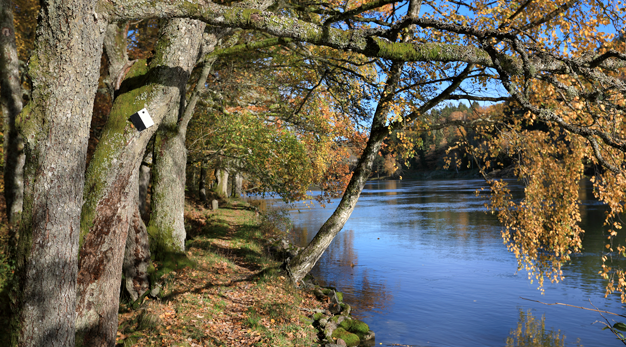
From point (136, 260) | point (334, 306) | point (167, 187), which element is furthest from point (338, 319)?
point (167, 187)

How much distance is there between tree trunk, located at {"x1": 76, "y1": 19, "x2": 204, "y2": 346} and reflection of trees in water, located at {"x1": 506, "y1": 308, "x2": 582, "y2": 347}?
31.9 ft

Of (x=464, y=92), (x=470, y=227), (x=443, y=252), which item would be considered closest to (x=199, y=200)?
(x=443, y=252)

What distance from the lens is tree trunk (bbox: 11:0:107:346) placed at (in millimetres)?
4164

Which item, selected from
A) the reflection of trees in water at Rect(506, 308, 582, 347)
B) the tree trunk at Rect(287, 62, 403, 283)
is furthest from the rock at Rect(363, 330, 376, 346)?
the reflection of trees in water at Rect(506, 308, 582, 347)

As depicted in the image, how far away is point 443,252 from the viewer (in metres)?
21.0

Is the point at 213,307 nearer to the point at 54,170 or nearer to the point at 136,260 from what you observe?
the point at 136,260

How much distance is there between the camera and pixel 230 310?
8.70m

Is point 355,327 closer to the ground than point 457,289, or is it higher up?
higher up

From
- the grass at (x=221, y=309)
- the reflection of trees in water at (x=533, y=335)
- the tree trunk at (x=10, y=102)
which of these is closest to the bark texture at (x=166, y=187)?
the grass at (x=221, y=309)

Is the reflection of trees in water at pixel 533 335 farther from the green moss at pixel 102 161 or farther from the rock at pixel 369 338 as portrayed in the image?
the green moss at pixel 102 161

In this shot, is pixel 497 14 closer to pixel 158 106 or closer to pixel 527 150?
pixel 527 150

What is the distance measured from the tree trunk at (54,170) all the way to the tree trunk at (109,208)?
104cm

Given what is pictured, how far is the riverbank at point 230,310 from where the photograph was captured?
7.08m

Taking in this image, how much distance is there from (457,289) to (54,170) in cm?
1423
